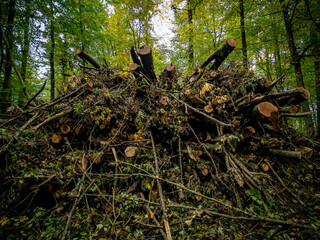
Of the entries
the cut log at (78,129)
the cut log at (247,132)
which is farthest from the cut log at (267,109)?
the cut log at (78,129)

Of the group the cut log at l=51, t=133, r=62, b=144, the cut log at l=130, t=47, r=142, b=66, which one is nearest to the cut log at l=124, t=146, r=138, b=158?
the cut log at l=51, t=133, r=62, b=144

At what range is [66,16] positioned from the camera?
19.0 feet

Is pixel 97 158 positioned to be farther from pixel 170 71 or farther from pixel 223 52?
pixel 223 52

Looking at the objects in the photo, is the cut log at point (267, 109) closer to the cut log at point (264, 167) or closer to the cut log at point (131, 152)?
the cut log at point (264, 167)

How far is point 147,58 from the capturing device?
300 centimetres

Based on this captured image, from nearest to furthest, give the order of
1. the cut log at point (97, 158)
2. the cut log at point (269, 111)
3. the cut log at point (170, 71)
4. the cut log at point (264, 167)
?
the cut log at point (269, 111)
the cut log at point (97, 158)
the cut log at point (264, 167)
the cut log at point (170, 71)

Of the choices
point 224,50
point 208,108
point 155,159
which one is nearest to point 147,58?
point 208,108

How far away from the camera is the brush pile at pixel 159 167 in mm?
1798

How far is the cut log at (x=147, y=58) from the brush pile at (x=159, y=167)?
24 millimetres

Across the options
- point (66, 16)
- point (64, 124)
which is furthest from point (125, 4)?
point (64, 124)

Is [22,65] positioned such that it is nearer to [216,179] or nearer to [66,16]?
[66,16]

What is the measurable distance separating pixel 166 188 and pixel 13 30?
571 centimetres

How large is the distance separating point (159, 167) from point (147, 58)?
2401mm

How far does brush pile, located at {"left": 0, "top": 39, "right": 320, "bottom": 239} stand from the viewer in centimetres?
180
